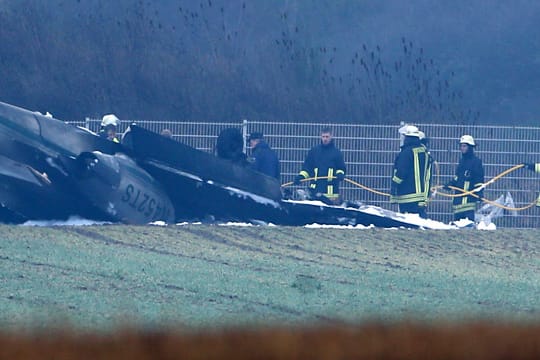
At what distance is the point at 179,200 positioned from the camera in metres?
16.0

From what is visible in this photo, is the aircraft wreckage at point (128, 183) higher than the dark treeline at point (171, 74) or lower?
lower

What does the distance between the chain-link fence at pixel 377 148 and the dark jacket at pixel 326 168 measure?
1363mm

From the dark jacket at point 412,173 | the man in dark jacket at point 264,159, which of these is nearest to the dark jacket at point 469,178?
the dark jacket at point 412,173

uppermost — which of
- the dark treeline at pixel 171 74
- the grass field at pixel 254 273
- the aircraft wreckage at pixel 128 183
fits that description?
the dark treeline at pixel 171 74

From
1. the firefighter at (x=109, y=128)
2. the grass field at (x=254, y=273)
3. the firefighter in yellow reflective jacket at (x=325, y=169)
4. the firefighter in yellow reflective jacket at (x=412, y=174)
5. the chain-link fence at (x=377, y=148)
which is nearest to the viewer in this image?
the grass field at (x=254, y=273)

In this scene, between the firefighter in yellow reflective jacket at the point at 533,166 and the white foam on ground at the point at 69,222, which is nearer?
the white foam on ground at the point at 69,222

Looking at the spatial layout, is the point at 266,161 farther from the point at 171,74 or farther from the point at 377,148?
the point at 171,74

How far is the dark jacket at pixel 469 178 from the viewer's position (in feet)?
62.9

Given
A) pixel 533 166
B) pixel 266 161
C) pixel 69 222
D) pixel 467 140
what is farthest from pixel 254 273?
pixel 533 166

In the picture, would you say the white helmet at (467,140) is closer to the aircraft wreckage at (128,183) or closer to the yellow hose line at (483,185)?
the yellow hose line at (483,185)

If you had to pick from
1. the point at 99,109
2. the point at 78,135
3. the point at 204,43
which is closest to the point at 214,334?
the point at 78,135

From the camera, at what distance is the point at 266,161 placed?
60.8 feet

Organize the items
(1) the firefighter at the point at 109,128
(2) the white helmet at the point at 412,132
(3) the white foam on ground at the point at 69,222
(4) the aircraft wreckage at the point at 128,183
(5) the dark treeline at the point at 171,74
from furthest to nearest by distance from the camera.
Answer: (5) the dark treeline at the point at 171,74 < (2) the white helmet at the point at 412,132 < (1) the firefighter at the point at 109,128 < (3) the white foam on ground at the point at 69,222 < (4) the aircraft wreckage at the point at 128,183

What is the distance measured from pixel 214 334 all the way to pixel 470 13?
4063cm
